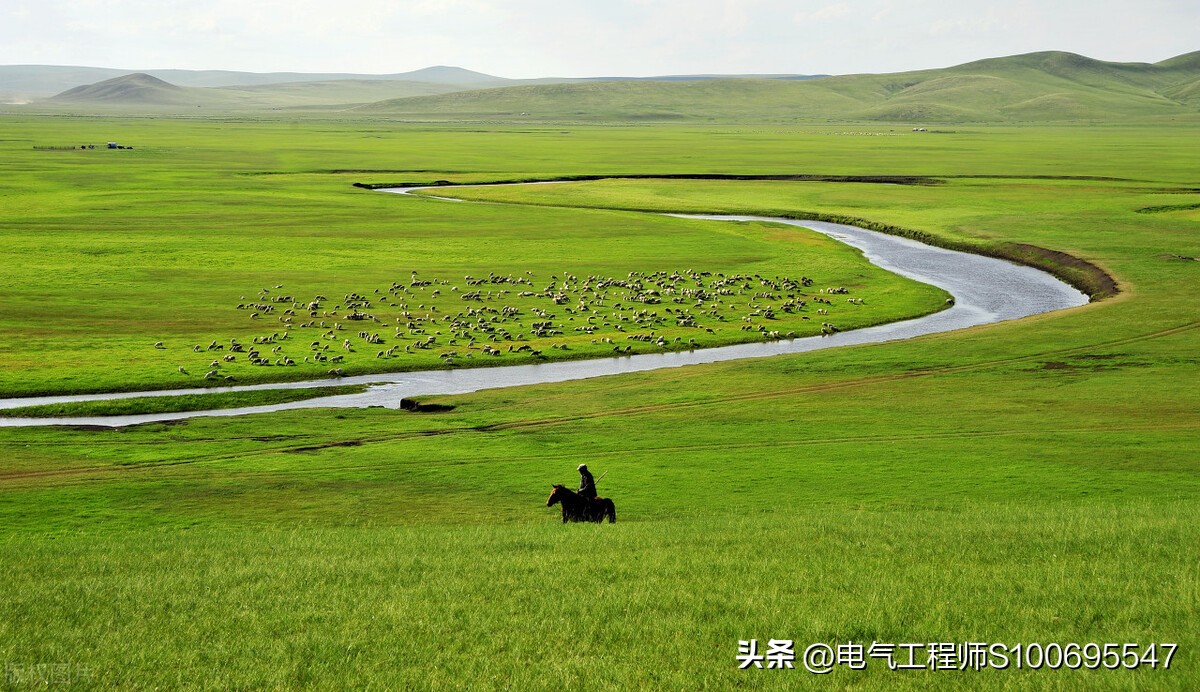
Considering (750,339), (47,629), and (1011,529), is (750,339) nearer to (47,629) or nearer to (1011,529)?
(1011,529)

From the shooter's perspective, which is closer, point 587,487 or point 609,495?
point 587,487

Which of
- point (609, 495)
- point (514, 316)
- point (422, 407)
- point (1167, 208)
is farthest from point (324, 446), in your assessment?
point (1167, 208)

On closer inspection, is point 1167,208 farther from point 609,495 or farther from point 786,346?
point 609,495

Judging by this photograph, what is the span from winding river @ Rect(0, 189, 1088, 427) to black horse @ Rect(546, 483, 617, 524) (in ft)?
63.3

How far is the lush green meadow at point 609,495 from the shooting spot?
46.6ft

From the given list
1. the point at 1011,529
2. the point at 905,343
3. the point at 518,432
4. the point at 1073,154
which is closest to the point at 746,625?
the point at 1011,529

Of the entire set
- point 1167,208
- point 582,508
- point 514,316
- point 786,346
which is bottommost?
point 786,346

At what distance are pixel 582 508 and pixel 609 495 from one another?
171 inches

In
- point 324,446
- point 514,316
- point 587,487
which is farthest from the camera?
point 514,316

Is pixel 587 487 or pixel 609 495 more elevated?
pixel 587 487

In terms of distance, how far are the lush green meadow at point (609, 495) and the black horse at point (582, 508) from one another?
123cm

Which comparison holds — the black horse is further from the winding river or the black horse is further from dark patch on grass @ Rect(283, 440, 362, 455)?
the winding river

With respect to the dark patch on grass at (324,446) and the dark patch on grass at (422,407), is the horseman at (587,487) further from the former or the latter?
the dark patch on grass at (422,407)

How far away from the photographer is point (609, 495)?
28.8 m
